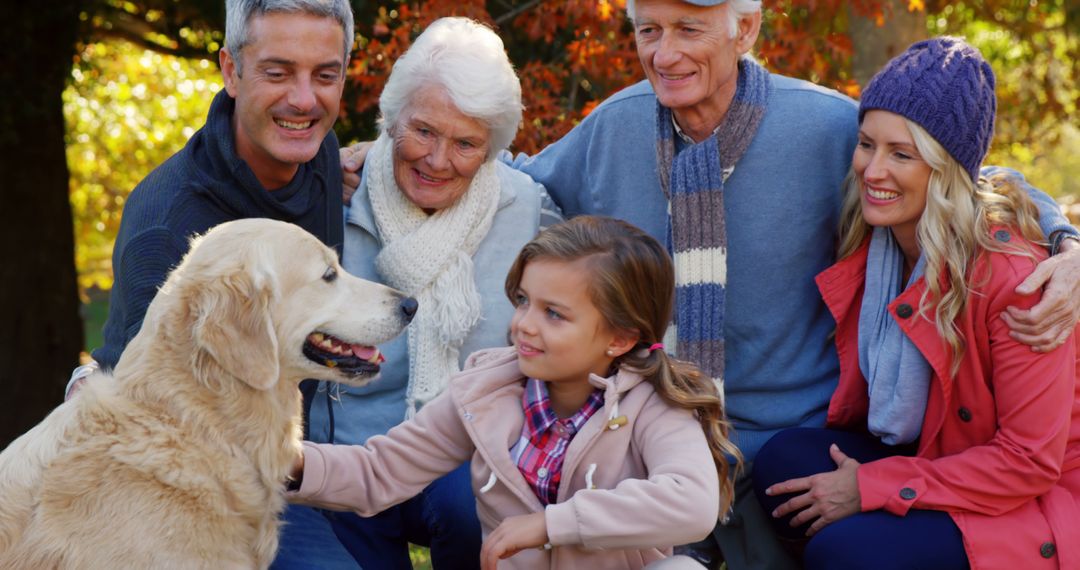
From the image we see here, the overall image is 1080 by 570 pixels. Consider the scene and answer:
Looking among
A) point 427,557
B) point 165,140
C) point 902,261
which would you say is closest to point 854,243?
point 902,261

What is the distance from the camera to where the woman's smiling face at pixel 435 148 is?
4.09 m

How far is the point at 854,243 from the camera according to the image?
399 cm

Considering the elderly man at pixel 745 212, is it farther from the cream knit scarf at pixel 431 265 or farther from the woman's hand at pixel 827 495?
the cream knit scarf at pixel 431 265

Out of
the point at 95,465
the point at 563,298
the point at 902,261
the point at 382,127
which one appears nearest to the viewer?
the point at 95,465

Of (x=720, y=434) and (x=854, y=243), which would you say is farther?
(x=854, y=243)

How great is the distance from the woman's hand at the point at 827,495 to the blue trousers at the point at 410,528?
1.05 m

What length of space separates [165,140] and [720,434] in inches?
457

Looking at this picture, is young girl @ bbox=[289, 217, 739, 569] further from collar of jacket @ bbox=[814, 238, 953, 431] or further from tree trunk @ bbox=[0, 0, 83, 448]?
tree trunk @ bbox=[0, 0, 83, 448]

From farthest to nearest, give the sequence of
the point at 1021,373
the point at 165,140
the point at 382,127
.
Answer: the point at 165,140 < the point at 382,127 < the point at 1021,373

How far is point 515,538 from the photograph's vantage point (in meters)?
2.94

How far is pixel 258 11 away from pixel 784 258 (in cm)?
199

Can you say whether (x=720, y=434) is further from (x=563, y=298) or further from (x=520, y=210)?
(x=520, y=210)

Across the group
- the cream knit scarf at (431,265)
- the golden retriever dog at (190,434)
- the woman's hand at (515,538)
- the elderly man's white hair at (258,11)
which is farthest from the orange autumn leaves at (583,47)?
the woman's hand at (515,538)

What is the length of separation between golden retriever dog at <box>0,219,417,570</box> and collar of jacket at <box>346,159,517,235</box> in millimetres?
873
